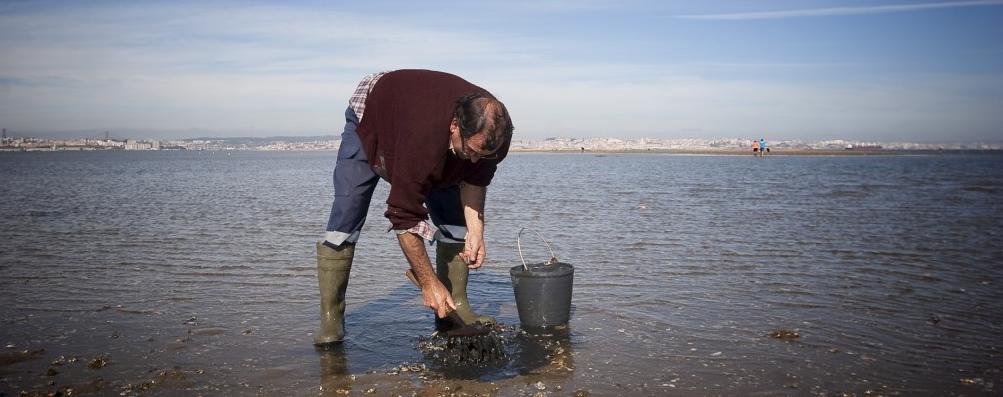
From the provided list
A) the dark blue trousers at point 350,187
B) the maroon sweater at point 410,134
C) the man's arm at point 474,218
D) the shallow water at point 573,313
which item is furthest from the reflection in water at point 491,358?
the maroon sweater at point 410,134

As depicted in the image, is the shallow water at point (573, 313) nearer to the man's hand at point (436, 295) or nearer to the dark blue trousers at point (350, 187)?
the man's hand at point (436, 295)

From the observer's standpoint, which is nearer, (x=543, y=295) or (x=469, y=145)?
(x=469, y=145)

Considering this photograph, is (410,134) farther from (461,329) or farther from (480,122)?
(461,329)

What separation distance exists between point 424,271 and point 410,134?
0.76 meters

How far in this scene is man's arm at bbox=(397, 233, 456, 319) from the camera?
12.5 ft

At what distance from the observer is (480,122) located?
351 cm

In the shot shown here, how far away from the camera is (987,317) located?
562 centimetres

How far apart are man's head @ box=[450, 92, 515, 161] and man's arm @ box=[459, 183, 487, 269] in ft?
3.05

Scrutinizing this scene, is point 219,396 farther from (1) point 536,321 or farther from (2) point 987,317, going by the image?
(2) point 987,317

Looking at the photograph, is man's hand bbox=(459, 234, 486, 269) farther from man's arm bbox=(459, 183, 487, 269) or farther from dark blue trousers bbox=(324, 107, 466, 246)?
dark blue trousers bbox=(324, 107, 466, 246)

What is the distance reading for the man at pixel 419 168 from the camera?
3.58 metres

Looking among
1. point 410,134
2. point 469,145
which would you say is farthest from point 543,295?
point 410,134

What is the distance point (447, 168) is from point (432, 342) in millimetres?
1371

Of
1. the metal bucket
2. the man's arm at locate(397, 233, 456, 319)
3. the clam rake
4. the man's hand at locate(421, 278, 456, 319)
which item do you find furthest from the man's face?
the metal bucket
